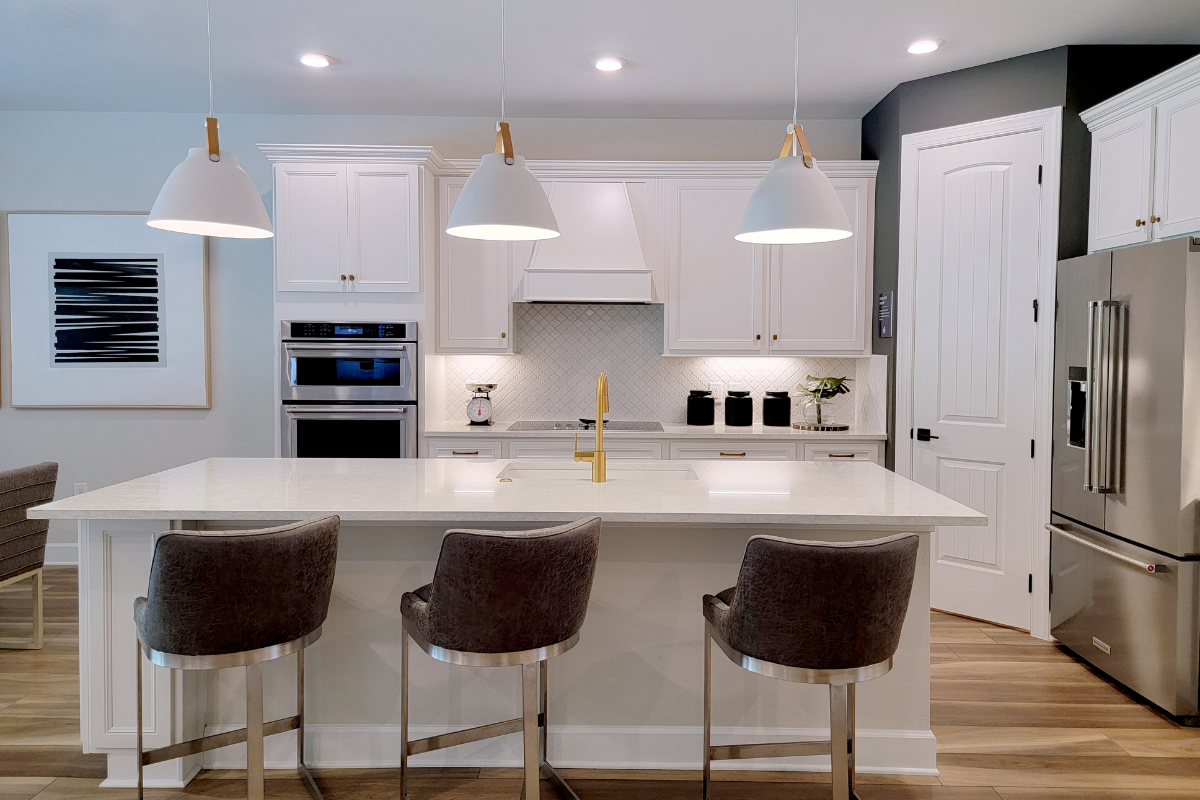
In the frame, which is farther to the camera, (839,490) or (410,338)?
(410,338)

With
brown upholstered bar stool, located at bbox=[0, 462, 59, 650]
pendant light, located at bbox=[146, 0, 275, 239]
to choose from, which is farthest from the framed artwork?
pendant light, located at bbox=[146, 0, 275, 239]

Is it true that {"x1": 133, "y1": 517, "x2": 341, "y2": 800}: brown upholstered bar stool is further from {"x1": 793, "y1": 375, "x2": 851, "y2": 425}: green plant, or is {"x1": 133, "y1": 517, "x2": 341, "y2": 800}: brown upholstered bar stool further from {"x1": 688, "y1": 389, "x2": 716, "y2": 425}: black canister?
{"x1": 793, "y1": 375, "x2": 851, "y2": 425}: green plant

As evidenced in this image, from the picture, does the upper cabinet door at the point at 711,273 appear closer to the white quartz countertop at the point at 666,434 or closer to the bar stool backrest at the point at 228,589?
the white quartz countertop at the point at 666,434

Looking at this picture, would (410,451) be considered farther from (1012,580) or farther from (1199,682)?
(1199,682)

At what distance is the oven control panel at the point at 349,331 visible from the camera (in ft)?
13.6

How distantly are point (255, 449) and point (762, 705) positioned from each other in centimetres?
361

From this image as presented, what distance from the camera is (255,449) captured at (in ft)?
15.6

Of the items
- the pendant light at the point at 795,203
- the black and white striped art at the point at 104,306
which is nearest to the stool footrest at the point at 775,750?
the pendant light at the point at 795,203

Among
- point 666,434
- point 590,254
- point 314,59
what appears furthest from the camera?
point 590,254

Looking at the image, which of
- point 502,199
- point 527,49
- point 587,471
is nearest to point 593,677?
point 587,471

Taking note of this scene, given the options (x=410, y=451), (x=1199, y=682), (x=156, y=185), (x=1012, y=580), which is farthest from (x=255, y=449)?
(x=1199, y=682)

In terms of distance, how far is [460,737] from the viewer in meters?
2.14

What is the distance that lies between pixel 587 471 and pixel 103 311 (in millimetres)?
3526

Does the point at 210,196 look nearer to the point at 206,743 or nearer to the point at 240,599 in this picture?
the point at 240,599
